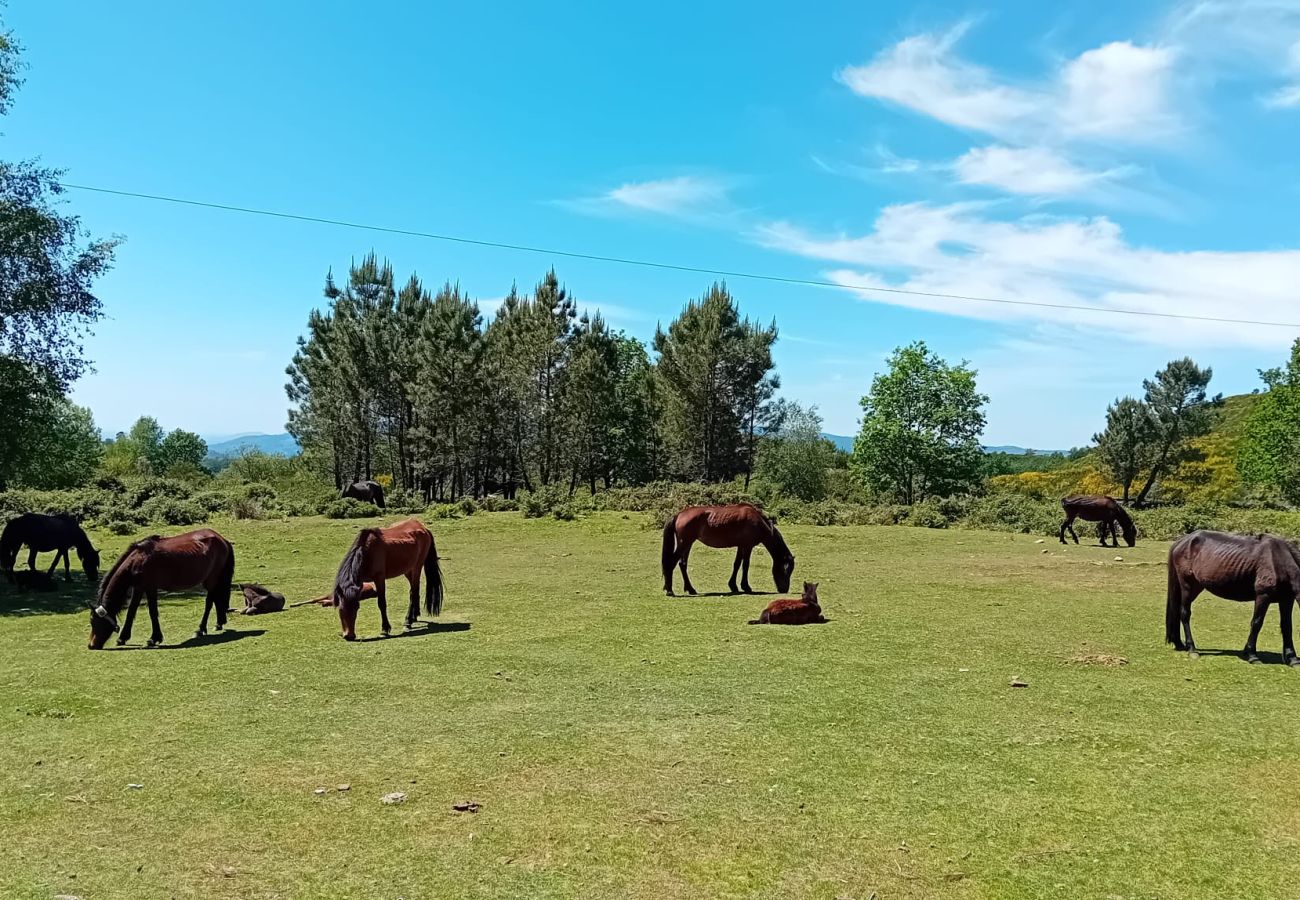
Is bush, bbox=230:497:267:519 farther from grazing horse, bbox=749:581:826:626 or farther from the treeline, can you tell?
grazing horse, bbox=749:581:826:626

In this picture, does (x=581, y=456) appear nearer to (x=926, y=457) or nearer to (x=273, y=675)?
(x=926, y=457)

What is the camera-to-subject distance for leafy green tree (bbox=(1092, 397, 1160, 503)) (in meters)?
57.2

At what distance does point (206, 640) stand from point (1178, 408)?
61.7 metres

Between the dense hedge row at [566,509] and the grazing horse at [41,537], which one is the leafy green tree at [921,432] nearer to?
the dense hedge row at [566,509]

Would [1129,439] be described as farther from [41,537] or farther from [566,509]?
[41,537]

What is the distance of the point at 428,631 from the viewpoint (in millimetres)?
12766

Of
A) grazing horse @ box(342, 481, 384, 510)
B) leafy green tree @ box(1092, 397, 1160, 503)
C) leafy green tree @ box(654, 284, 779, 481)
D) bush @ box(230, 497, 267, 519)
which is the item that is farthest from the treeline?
leafy green tree @ box(1092, 397, 1160, 503)

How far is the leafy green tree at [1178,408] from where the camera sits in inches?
2223

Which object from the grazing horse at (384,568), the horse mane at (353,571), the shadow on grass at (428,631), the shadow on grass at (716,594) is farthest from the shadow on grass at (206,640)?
the shadow on grass at (716,594)

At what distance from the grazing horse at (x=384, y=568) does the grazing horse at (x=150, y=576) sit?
200 cm

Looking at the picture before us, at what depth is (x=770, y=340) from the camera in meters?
58.1

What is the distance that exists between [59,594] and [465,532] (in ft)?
46.2

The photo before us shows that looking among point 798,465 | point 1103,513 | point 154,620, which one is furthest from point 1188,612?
point 798,465

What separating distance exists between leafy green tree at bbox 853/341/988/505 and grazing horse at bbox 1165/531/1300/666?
37059 mm
